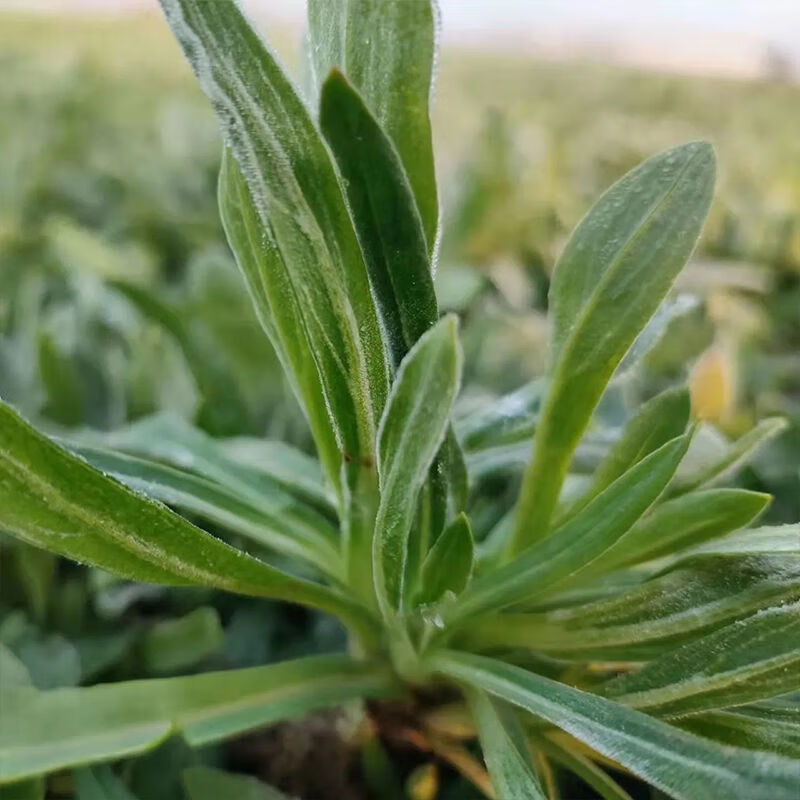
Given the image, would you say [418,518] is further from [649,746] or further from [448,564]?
[649,746]

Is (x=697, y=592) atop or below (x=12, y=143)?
below

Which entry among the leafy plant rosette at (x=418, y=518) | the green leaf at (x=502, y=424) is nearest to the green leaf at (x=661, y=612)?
the leafy plant rosette at (x=418, y=518)

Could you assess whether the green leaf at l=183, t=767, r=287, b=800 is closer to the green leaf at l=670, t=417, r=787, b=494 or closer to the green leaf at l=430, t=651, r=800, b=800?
the green leaf at l=430, t=651, r=800, b=800

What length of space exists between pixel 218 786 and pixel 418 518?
6.3 inches

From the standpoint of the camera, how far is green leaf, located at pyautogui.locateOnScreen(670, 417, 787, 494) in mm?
476

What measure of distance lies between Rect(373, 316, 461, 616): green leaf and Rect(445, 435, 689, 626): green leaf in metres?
0.04

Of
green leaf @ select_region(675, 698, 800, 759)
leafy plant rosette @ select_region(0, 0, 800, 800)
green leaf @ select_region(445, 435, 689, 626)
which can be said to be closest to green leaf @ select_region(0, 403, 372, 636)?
leafy plant rosette @ select_region(0, 0, 800, 800)

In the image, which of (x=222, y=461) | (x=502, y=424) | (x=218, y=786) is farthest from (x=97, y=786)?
(x=502, y=424)

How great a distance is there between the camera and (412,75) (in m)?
Result: 0.41

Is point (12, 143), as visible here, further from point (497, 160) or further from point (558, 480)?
point (558, 480)

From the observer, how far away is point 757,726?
0.39m

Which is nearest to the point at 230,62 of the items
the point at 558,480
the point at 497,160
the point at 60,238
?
the point at 558,480

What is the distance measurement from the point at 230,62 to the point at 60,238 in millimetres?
674

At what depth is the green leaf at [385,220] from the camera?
36 centimetres
